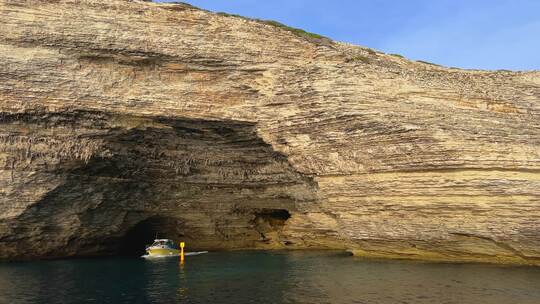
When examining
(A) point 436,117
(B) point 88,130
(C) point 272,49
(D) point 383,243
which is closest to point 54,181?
(B) point 88,130

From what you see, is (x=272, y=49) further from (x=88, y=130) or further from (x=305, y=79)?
(x=88, y=130)

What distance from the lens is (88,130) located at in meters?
31.3

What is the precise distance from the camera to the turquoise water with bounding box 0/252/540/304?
741 inches

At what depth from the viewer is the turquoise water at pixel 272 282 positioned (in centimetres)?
1881

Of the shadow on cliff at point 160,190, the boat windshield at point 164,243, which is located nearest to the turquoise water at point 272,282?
the shadow on cliff at point 160,190

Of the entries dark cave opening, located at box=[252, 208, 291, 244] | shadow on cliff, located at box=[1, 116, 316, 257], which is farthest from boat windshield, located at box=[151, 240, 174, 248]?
dark cave opening, located at box=[252, 208, 291, 244]

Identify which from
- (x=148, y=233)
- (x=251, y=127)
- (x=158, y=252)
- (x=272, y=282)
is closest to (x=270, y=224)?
(x=148, y=233)

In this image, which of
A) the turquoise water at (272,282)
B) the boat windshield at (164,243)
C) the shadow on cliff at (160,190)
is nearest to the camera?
the turquoise water at (272,282)

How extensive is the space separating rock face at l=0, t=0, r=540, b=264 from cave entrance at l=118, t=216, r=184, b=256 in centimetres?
413

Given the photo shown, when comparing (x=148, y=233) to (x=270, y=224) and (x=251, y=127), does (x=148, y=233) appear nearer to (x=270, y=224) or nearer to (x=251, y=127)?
(x=270, y=224)

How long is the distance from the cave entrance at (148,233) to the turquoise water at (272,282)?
7.98 meters

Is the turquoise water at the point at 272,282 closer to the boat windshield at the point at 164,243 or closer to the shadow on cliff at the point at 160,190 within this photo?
the shadow on cliff at the point at 160,190

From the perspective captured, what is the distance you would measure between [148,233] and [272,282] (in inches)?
848

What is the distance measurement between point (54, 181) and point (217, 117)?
1109 centimetres
